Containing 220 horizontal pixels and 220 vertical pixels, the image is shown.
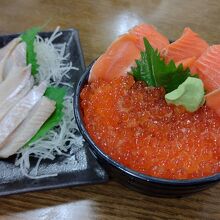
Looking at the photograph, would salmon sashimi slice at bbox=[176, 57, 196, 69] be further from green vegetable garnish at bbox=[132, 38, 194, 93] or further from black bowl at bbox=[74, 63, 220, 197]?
black bowl at bbox=[74, 63, 220, 197]

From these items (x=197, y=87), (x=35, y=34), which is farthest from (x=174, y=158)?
(x=35, y=34)

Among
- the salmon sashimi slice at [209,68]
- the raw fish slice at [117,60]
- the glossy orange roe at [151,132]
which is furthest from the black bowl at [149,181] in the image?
the salmon sashimi slice at [209,68]

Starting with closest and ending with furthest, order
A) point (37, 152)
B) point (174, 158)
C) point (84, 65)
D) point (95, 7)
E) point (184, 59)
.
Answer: point (174, 158)
point (184, 59)
point (37, 152)
point (84, 65)
point (95, 7)

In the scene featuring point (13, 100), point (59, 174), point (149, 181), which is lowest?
point (59, 174)

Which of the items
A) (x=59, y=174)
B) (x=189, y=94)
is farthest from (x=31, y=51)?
(x=189, y=94)

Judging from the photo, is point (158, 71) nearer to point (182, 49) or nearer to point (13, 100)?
point (182, 49)

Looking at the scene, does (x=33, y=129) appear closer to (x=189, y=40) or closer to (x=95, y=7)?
(x=189, y=40)
